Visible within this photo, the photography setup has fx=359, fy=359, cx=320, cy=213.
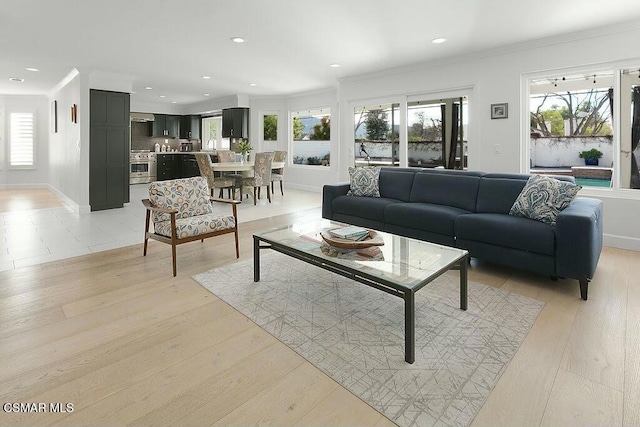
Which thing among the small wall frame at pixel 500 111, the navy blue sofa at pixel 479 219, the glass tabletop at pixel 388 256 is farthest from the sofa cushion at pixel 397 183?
the glass tabletop at pixel 388 256

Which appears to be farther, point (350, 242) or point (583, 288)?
point (583, 288)

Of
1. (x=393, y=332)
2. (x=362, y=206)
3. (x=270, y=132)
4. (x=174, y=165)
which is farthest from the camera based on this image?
(x=174, y=165)

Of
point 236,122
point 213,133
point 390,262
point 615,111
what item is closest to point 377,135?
point 615,111

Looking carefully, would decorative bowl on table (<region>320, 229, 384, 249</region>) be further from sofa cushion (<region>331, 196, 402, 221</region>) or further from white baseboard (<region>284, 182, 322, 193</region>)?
white baseboard (<region>284, 182, 322, 193</region>)

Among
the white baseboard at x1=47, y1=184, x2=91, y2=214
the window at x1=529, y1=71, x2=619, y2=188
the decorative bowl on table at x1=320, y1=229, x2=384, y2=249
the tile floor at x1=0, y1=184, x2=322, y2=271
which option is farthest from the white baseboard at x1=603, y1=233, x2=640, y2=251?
the white baseboard at x1=47, y1=184, x2=91, y2=214

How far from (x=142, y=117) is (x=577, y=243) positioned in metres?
11.4

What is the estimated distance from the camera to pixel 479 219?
3346mm

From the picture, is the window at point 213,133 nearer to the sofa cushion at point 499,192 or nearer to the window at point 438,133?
the window at point 438,133

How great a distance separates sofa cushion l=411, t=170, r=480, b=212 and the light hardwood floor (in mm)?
1213

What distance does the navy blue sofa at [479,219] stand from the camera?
2777mm

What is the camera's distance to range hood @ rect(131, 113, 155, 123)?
10.8 meters

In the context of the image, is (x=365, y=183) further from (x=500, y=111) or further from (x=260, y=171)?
(x=260, y=171)

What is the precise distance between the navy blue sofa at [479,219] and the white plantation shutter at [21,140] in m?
9.02

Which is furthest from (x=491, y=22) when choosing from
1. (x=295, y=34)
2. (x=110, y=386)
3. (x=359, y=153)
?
(x=110, y=386)
